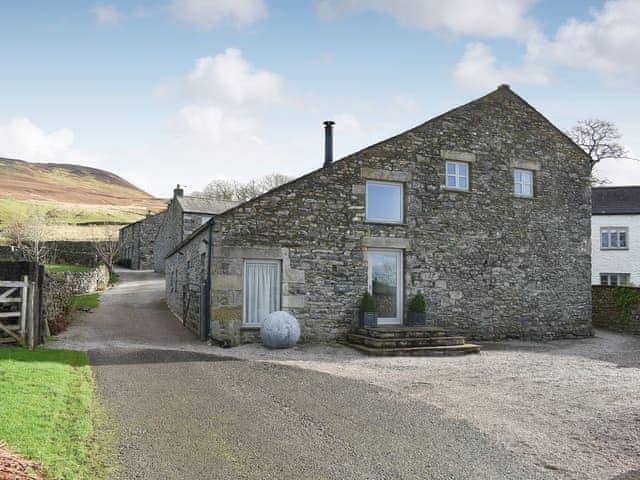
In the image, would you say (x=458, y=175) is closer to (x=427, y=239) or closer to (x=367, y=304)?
(x=427, y=239)

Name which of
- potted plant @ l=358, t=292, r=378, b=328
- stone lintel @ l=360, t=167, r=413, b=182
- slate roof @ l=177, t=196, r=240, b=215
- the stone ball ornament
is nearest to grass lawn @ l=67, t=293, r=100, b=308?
slate roof @ l=177, t=196, r=240, b=215

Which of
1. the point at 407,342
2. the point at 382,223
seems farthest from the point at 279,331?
the point at 382,223

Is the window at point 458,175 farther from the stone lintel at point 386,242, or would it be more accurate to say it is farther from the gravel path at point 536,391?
the gravel path at point 536,391

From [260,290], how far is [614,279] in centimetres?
2416

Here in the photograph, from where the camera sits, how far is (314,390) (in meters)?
8.99

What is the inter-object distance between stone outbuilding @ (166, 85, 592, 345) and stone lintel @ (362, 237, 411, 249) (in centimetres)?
4

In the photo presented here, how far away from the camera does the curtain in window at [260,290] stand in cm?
1432

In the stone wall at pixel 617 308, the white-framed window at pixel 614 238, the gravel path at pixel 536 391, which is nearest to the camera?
the gravel path at pixel 536 391

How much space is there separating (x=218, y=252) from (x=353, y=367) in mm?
4676

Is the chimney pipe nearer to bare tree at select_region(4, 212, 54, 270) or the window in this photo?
the window

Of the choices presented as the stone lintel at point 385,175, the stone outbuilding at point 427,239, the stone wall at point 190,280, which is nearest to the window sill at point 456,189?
the stone outbuilding at point 427,239

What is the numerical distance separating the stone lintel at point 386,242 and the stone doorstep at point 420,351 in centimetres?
290

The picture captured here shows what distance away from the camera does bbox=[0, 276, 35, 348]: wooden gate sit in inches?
488

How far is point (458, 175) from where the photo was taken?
16859 mm
